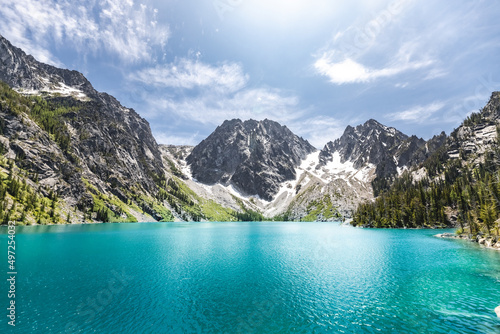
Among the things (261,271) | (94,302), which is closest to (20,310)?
(94,302)

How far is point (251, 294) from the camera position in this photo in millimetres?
30484

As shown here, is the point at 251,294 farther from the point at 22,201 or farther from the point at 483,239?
the point at 22,201

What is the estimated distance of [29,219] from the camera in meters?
116

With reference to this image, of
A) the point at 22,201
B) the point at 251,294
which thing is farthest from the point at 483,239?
the point at 22,201

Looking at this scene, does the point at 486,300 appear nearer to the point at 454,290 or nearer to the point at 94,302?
the point at 454,290

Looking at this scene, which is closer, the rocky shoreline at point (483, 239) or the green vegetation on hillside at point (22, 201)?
the rocky shoreline at point (483, 239)

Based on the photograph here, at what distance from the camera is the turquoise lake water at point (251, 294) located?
21.9 meters

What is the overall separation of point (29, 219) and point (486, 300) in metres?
168

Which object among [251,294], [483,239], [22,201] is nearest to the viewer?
[251,294]

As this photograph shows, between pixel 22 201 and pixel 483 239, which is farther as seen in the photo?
pixel 22 201

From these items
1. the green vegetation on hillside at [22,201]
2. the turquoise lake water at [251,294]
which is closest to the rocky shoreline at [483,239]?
the turquoise lake water at [251,294]

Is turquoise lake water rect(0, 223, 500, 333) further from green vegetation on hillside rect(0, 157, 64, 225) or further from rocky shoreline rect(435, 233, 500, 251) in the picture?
green vegetation on hillside rect(0, 157, 64, 225)

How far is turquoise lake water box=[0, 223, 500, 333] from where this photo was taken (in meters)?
21.9

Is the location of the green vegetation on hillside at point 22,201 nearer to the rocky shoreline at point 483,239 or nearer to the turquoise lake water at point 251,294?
the turquoise lake water at point 251,294
